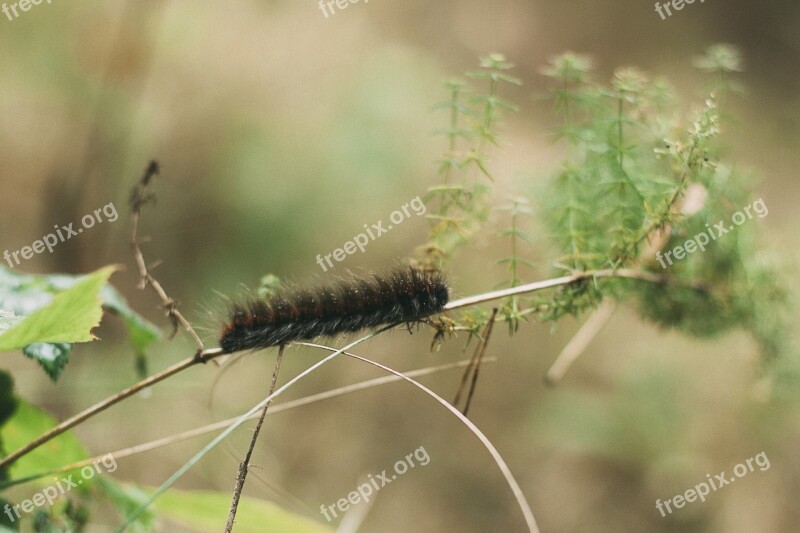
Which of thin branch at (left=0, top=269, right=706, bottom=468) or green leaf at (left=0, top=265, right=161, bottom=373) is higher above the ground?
green leaf at (left=0, top=265, right=161, bottom=373)

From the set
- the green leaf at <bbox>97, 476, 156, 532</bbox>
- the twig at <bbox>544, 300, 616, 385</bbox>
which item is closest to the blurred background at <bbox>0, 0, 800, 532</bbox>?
the twig at <bbox>544, 300, 616, 385</bbox>

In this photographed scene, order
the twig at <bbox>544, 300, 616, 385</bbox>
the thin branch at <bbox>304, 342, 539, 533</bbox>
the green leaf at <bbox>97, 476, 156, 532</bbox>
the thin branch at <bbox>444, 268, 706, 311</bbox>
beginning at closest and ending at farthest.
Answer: the thin branch at <bbox>304, 342, 539, 533</bbox> → the thin branch at <bbox>444, 268, 706, 311</bbox> → the green leaf at <bbox>97, 476, 156, 532</bbox> → the twig at <bbox>544, 300, 616, 385</bbox>

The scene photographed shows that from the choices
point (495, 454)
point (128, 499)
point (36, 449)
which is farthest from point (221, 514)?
point (495, 454)

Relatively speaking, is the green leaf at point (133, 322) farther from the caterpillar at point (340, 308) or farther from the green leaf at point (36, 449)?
the caterpillar at point (340, 308)

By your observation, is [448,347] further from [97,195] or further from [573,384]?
[97,195]

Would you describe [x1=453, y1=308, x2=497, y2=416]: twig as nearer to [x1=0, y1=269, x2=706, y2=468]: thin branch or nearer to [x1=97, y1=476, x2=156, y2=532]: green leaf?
[x1=0, y1=269, x2=706, y2=468]: thin branch

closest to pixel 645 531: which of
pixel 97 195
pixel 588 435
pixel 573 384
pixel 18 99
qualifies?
pixel 588 435

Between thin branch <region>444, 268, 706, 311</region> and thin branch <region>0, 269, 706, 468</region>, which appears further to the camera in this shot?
thin branch <region>444, 268, 706, 311</region>
